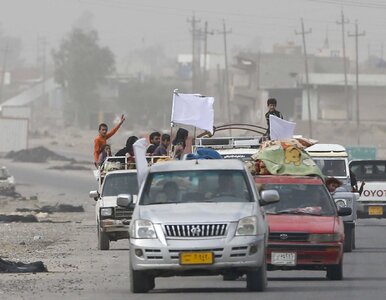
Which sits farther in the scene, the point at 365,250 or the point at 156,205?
the point at 365,250

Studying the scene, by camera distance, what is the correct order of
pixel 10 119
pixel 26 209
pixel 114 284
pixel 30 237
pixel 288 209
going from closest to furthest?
pixel 114 284
pixel 288 209
pixel 30 237
pixel 26 209
pixel 10 119

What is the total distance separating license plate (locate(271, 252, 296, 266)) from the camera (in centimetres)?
1928

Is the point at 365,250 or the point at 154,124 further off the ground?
the point at 154,124

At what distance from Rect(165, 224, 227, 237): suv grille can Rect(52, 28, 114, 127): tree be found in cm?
14281

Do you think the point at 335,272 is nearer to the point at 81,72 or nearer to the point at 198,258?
the point at 198,258

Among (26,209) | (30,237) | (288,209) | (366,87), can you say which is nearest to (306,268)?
(288,209)

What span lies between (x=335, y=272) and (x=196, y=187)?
2992 millimetres

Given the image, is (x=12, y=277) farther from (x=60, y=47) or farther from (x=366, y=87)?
(x=60, y=47)

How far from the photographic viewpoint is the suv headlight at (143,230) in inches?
651

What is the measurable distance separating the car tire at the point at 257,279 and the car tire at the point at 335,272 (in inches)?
92.9

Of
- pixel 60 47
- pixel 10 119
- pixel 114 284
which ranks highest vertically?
pixel 60 47

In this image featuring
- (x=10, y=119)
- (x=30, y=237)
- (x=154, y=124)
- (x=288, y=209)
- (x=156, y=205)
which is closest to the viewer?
(x=156, y=205)

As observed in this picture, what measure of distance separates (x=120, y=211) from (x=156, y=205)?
9948 mm

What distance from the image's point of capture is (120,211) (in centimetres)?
2706
